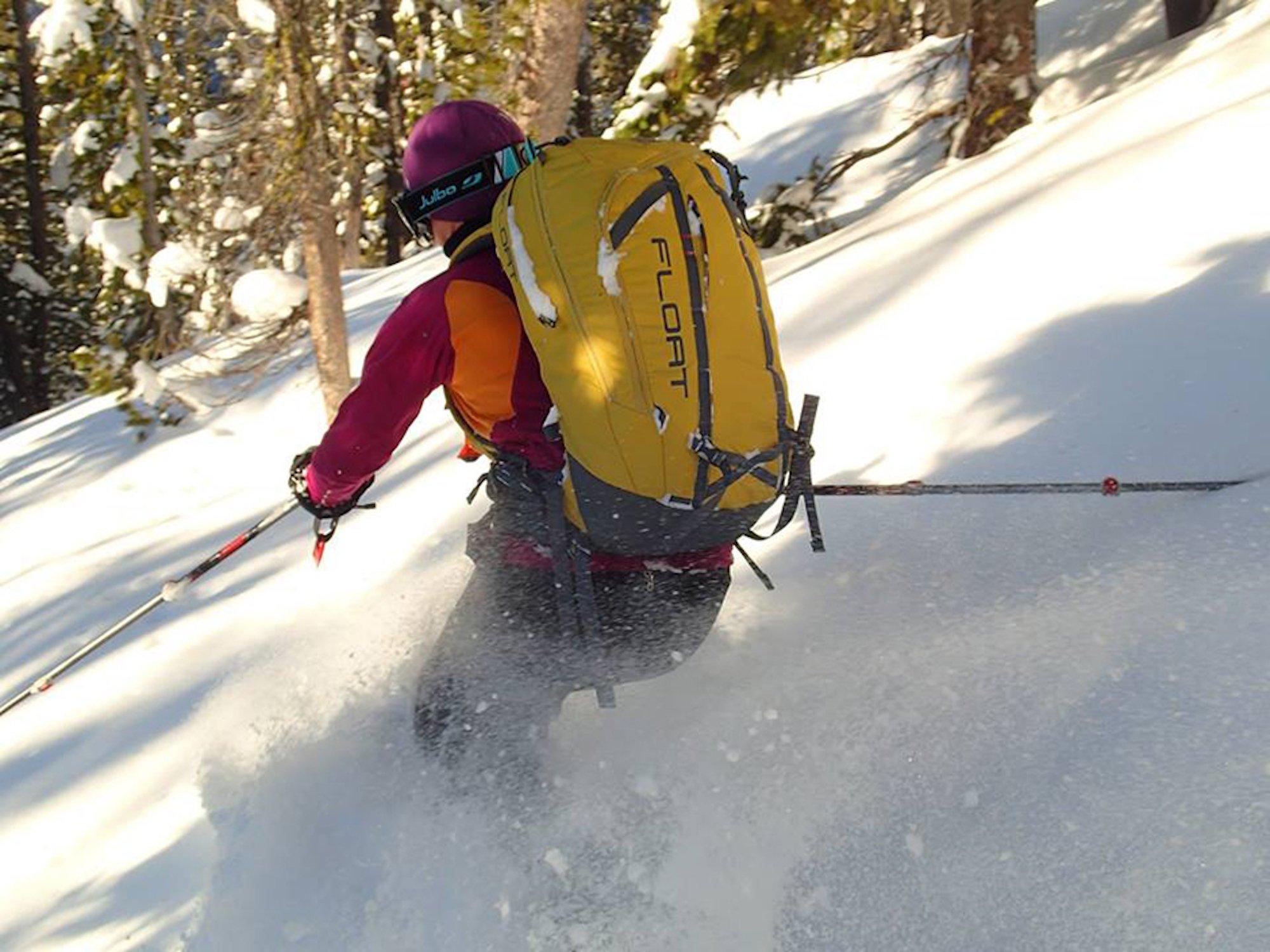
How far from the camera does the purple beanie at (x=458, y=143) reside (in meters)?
2.89

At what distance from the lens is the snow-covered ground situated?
2.57 meters

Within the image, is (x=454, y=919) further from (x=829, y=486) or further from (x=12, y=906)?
(x=12, y=906)

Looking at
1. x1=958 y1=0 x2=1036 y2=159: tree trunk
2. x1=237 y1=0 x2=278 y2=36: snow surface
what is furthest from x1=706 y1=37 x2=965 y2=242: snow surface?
x1=237 y1=0 x2=278 y2=36: snow surface

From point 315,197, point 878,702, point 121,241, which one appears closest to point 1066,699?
point 878,702

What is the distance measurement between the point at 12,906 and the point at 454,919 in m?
2.20

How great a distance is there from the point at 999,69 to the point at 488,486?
8052mm

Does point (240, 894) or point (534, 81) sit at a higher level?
point (534, 81)

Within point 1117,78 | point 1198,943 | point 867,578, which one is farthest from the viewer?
point 1117,78

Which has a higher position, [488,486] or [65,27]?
[65,27]

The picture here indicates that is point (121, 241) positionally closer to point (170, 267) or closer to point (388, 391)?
point (170, 267)

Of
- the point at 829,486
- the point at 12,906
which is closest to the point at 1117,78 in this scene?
the point at 829,486

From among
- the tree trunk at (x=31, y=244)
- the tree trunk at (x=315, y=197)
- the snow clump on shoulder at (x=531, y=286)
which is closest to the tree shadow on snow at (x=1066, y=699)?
the snow clump on shoulder at (x=531, y=286)

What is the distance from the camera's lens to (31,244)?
23969 mm

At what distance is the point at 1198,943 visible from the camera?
84.9 inches
